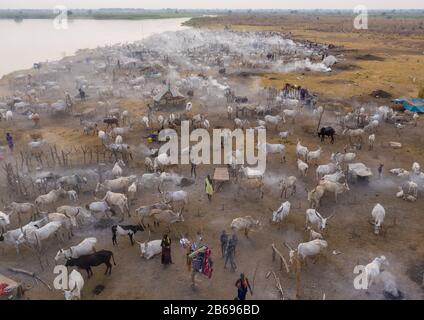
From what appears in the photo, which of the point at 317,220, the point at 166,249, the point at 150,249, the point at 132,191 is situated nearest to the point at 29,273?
the point at 150,249

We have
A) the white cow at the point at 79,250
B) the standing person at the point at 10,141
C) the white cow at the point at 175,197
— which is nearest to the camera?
the white cow at the point at 79,250

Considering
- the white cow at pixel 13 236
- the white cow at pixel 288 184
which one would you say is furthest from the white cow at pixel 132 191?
the white cow at pixel 288 184

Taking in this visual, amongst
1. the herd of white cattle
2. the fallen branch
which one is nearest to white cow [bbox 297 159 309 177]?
the herd of white cattle

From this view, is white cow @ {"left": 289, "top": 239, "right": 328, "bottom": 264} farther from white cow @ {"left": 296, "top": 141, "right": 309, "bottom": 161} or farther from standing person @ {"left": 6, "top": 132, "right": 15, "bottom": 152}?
standing person @ {"left": 6, "top": 132, "right": 15, "bottom": 152}

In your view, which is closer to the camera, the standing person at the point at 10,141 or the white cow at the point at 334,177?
the white cow at the point at 334,177

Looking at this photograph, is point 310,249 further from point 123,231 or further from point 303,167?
point 123,231

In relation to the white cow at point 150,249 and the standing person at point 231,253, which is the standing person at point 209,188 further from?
the standing person at point 231,253

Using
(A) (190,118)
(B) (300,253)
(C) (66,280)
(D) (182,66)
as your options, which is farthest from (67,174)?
(D) (182,66)
